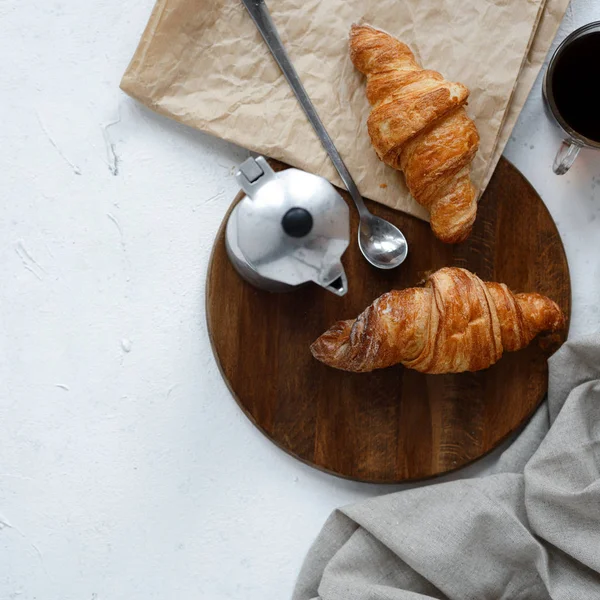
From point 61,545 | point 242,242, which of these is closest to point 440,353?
point 242,242

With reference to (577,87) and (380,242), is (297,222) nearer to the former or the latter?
(380,242)

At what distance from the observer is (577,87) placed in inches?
53.1

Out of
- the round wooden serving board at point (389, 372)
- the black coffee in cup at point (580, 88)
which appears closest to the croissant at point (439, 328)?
the round wooden serving board at point (389, 372)

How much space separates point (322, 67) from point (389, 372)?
0.53 meters

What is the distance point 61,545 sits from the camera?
1389mm

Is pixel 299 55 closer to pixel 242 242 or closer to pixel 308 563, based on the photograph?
pixel 242 242

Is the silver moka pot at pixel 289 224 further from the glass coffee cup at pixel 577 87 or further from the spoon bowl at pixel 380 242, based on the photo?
the glass coffee cup at pixel 577 87

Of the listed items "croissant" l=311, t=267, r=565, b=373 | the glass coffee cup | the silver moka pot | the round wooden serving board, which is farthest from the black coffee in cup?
the silver moka pot

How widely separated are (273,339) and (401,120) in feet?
1.36

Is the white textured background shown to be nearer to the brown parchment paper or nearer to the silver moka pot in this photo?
the brown parchment paper

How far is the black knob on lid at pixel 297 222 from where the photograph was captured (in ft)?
3.64

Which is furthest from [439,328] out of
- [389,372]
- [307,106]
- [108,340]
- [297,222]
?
[108,340]

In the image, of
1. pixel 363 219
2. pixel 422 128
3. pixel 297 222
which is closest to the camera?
pixel 297 222

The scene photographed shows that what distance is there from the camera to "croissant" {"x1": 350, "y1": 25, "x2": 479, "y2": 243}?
1260mm
